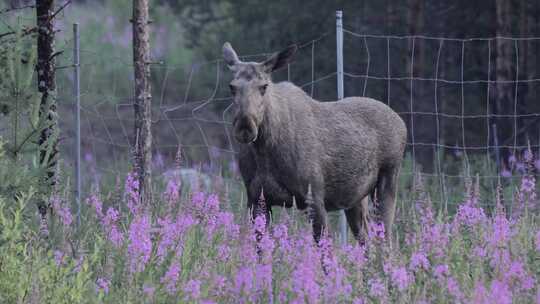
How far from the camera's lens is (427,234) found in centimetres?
550

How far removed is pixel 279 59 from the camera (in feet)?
26.5

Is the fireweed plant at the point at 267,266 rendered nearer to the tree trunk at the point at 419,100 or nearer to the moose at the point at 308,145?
the moose at the point at 308,145

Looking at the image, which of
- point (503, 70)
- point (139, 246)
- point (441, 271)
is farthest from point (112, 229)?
point (503, 70)

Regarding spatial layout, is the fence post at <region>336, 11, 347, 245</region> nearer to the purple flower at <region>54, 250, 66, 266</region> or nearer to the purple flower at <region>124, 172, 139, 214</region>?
the purple flower at <region>124, 172, 139, 214</region>

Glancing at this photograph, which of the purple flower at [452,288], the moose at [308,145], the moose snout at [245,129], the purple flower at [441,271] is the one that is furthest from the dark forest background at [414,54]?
the purple flower at [452,288]

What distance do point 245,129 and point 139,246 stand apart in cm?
231

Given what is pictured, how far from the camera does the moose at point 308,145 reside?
784 cm

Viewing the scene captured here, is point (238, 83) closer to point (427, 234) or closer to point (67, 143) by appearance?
point (427, 234)

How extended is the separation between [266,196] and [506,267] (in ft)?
10.1

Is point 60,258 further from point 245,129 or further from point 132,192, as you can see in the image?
point 245,129

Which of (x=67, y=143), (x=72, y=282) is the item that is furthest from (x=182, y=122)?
(x=72, y=282)

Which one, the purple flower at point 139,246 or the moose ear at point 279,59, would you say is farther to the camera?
the moose ear at point 279,59

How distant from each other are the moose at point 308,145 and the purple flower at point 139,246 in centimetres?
192

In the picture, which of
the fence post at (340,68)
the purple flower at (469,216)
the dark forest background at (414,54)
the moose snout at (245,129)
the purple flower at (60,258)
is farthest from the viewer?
the dark forest background at (414,54)
